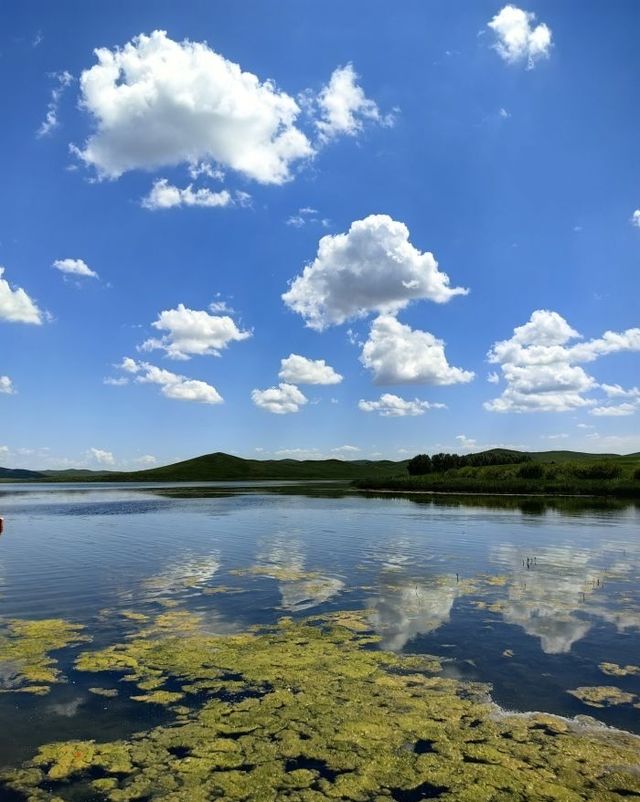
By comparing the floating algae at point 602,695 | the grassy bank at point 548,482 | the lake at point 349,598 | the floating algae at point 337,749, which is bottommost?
the lake at point 349,598

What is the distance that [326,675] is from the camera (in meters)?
17.5

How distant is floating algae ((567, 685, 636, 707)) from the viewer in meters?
15.5

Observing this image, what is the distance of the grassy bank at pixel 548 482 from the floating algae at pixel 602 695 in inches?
4016

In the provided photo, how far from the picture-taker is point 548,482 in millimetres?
123188

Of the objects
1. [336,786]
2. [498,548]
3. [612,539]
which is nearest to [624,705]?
[336,786]

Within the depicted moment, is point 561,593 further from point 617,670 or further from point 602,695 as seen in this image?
point 602,695

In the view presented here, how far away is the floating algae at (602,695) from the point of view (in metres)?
15.5

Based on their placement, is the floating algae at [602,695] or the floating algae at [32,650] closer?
the floating algae at [602,695]

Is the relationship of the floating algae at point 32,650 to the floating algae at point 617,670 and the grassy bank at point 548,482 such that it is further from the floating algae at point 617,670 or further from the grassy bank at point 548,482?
the grassy bank at point 548,482

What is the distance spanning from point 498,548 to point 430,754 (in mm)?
35022

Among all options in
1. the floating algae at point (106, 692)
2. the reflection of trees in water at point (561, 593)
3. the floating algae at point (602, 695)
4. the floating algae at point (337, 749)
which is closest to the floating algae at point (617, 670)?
the floating algae at point (602, 695)

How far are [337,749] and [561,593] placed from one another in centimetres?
2007

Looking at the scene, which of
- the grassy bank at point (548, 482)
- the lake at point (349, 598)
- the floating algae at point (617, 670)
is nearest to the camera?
the lake at point (349, 598)

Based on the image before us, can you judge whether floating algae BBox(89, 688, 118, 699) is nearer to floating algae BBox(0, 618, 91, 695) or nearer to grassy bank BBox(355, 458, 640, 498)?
floating algae BBox(0, 618, 91, 695)
